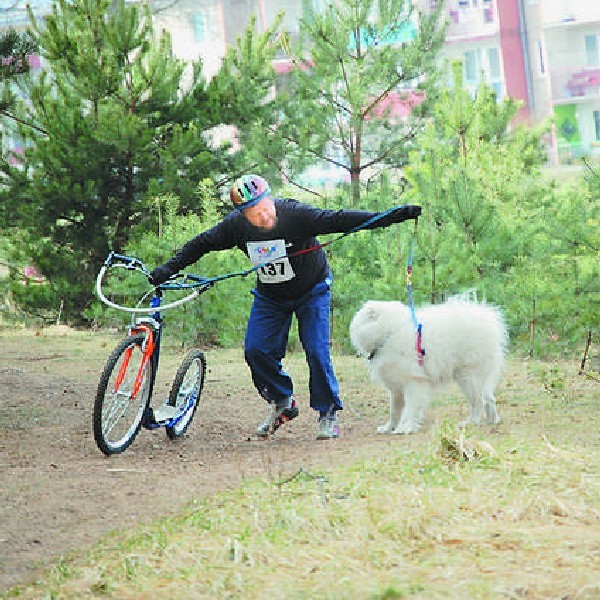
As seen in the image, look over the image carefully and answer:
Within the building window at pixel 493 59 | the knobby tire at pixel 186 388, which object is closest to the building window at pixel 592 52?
the building window at pixel 493 59

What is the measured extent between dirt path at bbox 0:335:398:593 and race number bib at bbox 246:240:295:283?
1100 mm

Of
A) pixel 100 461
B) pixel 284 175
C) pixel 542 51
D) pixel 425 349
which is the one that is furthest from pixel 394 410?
pixel 542 51

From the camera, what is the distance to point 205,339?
1555 cm

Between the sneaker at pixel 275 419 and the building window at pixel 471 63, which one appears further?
the building window at pixel 471 63

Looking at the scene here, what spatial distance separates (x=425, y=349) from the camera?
878cm

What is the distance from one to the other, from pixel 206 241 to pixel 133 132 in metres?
8.92

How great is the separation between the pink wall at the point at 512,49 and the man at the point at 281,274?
27.5 m

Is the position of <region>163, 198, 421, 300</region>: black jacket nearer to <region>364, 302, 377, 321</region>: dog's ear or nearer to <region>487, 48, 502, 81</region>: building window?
<region>364, 302, 377, 321</region>: dog's ear

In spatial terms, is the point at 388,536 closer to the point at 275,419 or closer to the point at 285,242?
the point at 285,242

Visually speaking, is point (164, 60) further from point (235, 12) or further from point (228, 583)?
point (235, 12)

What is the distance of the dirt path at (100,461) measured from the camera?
618 cm

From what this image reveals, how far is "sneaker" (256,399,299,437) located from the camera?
29.8 ft

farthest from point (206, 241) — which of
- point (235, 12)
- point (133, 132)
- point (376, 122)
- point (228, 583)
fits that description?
point (235, 12)

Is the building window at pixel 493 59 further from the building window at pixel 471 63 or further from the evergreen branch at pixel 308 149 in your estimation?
the evergreen branch at pixel 308 149
